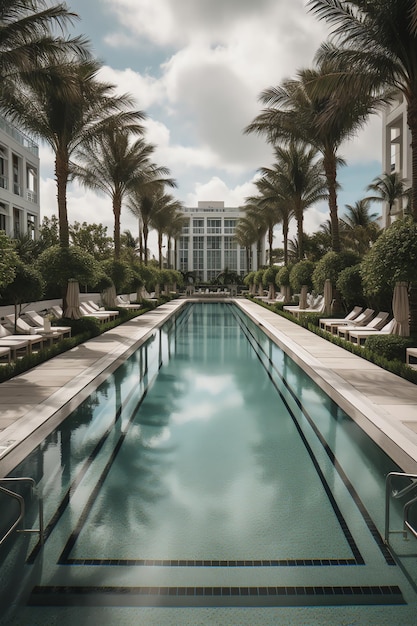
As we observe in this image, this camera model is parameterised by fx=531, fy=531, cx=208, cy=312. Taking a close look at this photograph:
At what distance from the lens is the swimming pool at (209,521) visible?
10.5 feet

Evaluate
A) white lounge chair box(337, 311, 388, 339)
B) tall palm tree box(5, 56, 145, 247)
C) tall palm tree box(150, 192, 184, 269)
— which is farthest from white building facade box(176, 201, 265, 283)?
white lounge chair box(337, 311, 388, 339)

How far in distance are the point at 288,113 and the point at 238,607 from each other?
62.4ft

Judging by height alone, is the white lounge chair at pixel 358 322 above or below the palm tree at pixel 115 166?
below

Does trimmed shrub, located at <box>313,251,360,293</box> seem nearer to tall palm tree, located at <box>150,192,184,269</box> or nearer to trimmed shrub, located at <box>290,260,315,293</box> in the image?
trimmed shrub, located at <box>290,260,315,293</box>

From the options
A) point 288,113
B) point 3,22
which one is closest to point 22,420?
point 3,22

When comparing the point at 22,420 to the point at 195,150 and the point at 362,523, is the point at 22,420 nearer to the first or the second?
the point at 362,523

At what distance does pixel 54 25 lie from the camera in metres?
11.0

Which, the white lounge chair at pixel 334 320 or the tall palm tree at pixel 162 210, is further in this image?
the tall palm tree at pixel 162 210

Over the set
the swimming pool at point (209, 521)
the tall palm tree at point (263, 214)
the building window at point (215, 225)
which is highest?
the building window at point (215, 225)

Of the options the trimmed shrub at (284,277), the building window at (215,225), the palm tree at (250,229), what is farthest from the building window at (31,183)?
the building window at (215,225)

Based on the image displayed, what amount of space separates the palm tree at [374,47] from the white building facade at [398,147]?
71.9 ft

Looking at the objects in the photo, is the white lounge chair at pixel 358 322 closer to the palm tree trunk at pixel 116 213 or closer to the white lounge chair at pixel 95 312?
the white lounge chair at pixel 95 312

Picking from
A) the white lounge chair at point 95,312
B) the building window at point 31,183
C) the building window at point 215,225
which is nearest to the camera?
the white lounge chair at point 95,312

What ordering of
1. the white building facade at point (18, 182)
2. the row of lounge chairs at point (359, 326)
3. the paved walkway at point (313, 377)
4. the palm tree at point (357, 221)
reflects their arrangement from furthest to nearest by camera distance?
the palm tree at point (357, 221)
the white building facade at point (18, 182)
the row of lounge chairs at point (359, 326)
the paved walkway at point (313, 377)
